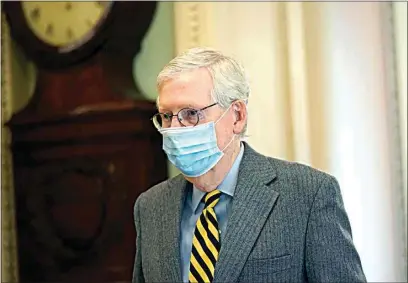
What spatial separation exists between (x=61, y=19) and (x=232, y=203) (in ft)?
5.17

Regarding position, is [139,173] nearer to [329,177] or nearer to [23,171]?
[23,171]

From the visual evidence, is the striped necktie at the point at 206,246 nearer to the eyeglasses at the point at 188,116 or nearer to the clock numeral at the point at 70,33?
the eyeglasses at the point at 188,116

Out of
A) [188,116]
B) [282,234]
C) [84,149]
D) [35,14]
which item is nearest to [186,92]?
[188,116]

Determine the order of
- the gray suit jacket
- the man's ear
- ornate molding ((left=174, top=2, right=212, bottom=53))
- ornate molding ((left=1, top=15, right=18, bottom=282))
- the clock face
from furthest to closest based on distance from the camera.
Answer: ornate molding ((left=1, top=15, right=18, bottom=282))
the clock face
ornate molding ((left=174, top=2, right=212, bottom=53))
the man's ear
the gray suit jacket

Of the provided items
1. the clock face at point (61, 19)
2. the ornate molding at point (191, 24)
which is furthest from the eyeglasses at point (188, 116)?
the clock face at point (61, 19)

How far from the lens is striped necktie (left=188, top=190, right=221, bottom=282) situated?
4.96 feet

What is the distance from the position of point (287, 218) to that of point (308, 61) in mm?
935

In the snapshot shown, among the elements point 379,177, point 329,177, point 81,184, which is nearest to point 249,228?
point 329,177

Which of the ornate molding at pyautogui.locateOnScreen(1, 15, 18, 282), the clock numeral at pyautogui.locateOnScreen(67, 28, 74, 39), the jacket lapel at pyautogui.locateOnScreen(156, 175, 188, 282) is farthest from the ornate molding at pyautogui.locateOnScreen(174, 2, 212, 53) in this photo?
the jacket lapel at pyautogui.locateOnScreen(156, 175, 188, 282)

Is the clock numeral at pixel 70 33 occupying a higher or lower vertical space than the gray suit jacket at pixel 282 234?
higher

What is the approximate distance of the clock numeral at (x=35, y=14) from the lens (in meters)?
2.85

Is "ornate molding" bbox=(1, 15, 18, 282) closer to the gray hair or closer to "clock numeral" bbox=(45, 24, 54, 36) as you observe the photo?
"clock numeral" bbox=(45, 24, 54, 36)

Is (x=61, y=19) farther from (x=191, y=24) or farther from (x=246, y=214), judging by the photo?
(x=246, y=214)

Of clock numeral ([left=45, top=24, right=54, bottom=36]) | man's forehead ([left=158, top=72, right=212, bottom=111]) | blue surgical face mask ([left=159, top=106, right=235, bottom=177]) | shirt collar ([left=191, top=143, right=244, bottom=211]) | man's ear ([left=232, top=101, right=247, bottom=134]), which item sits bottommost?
shirt collar ([left=191, top=143, right=244, bottom=211])
